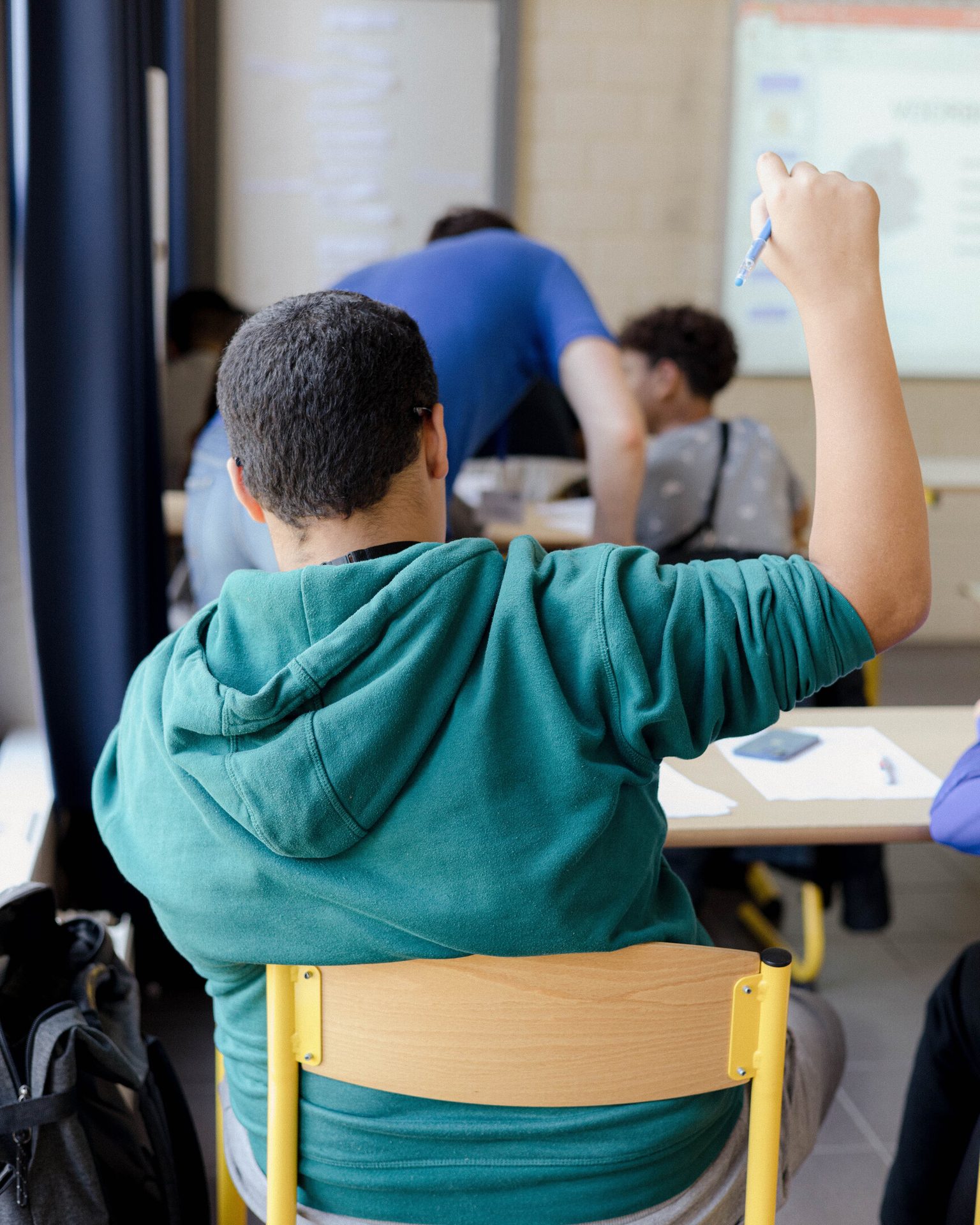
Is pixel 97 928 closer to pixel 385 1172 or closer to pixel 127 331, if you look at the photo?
pixel 385 1172

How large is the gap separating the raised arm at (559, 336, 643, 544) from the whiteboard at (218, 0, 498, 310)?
8.61 feet

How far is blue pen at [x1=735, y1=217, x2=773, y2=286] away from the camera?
33.6 inches

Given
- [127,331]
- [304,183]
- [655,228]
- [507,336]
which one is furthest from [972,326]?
[127,331]

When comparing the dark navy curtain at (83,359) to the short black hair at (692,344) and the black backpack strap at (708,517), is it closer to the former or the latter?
the black backpack strap at (708,517)

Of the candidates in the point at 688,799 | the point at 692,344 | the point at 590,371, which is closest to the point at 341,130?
Result: the point at 692,344

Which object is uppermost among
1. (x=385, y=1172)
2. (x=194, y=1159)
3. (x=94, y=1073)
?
(x=385, y=1172)

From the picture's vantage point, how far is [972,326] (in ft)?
15.7

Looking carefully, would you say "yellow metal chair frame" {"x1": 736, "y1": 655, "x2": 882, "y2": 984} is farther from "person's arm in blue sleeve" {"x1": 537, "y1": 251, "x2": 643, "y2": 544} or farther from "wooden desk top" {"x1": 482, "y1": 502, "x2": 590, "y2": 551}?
"wooden desk top" {"x1": 482, "y1": 502, "x2": 590, "y2": 551}

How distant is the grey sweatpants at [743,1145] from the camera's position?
3.26 feet

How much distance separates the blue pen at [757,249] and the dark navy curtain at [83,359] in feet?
4.24

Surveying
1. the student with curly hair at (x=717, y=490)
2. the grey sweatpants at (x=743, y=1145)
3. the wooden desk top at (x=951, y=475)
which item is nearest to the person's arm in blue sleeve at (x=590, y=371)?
the student with curly hair at (x=717, y=490)

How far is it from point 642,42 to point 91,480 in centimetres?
339

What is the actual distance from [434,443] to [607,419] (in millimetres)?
1173

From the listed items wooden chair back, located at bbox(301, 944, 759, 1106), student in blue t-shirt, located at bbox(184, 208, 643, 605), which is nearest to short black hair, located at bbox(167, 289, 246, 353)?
student in blue t-shirt, located at bbox(184, 208, 643, 605)
